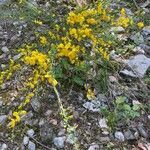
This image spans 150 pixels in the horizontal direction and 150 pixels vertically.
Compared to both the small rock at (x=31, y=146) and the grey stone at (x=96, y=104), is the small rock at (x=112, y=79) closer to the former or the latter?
the grey stone at (x=96, y=104)

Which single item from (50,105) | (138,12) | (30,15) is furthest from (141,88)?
(30,15)

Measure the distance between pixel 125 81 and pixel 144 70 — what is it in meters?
0.29

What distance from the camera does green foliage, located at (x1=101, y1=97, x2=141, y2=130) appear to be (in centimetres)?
457

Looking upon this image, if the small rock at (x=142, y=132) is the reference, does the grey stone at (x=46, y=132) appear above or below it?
below

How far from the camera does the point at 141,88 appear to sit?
5.04 m

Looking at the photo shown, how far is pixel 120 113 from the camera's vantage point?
15.2ft

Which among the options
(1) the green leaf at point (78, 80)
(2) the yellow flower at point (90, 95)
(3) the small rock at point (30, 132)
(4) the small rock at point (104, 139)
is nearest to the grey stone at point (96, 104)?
(2) the yellow flower at point (90, 95)

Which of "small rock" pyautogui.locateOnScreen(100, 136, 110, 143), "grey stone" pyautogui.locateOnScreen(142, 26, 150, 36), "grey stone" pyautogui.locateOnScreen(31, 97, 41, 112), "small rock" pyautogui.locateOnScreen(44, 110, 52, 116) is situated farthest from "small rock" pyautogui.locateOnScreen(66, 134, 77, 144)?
"grey stone" pyautogui.locateOnScreen(142, 26, 150, 36)

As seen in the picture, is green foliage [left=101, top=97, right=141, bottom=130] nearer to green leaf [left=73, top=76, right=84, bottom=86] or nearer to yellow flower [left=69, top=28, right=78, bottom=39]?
green leaf [left=73, top=76, right=84, bottom=86]

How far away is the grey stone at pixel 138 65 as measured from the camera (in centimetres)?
516

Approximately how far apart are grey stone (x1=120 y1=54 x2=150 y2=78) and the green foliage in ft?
1.76

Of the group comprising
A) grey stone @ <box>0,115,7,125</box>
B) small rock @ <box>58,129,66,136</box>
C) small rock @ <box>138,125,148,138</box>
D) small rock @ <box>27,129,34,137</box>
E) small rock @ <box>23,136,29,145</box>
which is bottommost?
grey stone @ <box>0,115,7,125</box>

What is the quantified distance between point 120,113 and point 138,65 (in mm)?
862

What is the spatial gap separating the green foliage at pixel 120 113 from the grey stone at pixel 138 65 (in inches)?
21.1
